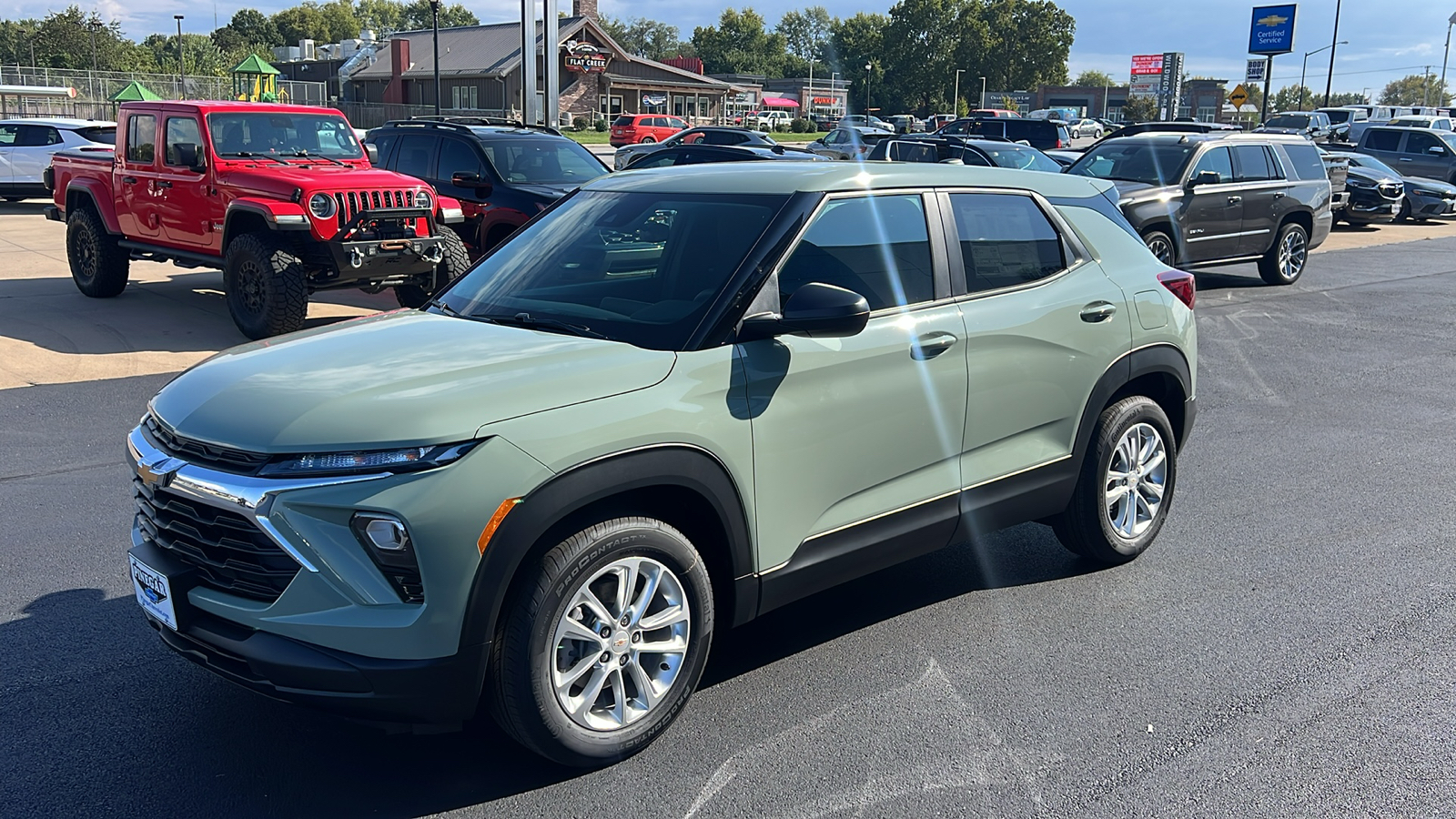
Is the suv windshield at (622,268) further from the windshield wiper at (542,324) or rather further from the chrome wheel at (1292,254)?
the chrome wheel at (1292,254)

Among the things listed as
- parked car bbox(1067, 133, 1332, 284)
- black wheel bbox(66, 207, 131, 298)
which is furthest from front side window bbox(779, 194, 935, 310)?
black wheel bbox(66, 207, 131, 298)

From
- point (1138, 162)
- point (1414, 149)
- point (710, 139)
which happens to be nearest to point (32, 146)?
point (710, 139)

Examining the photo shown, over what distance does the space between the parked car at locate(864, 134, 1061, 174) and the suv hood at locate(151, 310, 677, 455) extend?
14988mm

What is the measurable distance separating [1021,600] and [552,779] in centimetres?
232

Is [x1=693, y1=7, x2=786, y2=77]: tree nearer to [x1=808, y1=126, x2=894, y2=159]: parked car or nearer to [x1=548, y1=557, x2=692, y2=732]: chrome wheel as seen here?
[x1=808, y1=126, x2=894, y2=159]: parked car

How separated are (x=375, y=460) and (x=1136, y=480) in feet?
11.7

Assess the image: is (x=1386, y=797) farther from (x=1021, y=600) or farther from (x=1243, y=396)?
(x=1243, y=396)

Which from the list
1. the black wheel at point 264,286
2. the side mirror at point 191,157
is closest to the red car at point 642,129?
the side mirror at point 191,157

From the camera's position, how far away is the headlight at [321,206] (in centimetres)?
971

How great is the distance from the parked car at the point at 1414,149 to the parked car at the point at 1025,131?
24.4ft

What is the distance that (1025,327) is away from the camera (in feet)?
14.8

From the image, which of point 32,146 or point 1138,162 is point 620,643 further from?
point 32,146

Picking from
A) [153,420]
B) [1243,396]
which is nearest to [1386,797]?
[153,420]

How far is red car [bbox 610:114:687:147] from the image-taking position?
51000 millimetres
